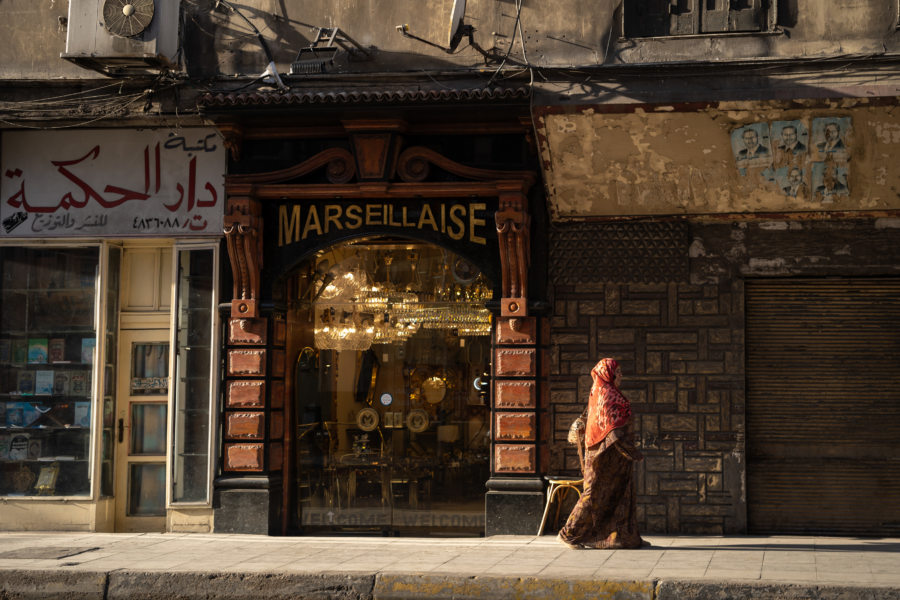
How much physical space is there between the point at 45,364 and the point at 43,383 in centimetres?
20

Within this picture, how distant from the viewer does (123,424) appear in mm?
11781

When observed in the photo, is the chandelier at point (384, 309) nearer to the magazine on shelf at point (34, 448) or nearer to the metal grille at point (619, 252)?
the metal grille at point (619, 252)

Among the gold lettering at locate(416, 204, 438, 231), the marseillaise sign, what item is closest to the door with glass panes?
the marseillaise sign

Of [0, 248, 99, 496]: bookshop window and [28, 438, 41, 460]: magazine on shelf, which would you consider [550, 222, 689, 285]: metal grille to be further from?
[28, 438, 41, 460]: magazine on shelf

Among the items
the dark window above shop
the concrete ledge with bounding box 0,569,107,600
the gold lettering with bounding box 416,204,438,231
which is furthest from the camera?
the gold lettering with bounding box 416,204,438,231

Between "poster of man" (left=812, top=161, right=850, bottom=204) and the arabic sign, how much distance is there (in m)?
5.82

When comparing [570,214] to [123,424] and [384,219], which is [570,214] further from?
[123,424]

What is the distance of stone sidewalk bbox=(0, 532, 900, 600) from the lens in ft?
24.7

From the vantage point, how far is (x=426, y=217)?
11.1 meters

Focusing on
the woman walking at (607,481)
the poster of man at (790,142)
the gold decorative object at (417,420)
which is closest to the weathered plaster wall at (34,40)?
the gold decorative object at (417,420)

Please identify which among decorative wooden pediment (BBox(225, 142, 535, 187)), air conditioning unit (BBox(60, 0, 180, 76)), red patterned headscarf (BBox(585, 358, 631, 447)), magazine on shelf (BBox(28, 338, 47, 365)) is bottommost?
red patterned headscarf (BBox(585, 358, 631, 447))

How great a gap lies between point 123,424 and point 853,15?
27.2ft

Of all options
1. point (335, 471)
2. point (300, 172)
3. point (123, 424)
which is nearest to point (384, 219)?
point (300, 172)

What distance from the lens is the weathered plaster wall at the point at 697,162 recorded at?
32.3 ft
